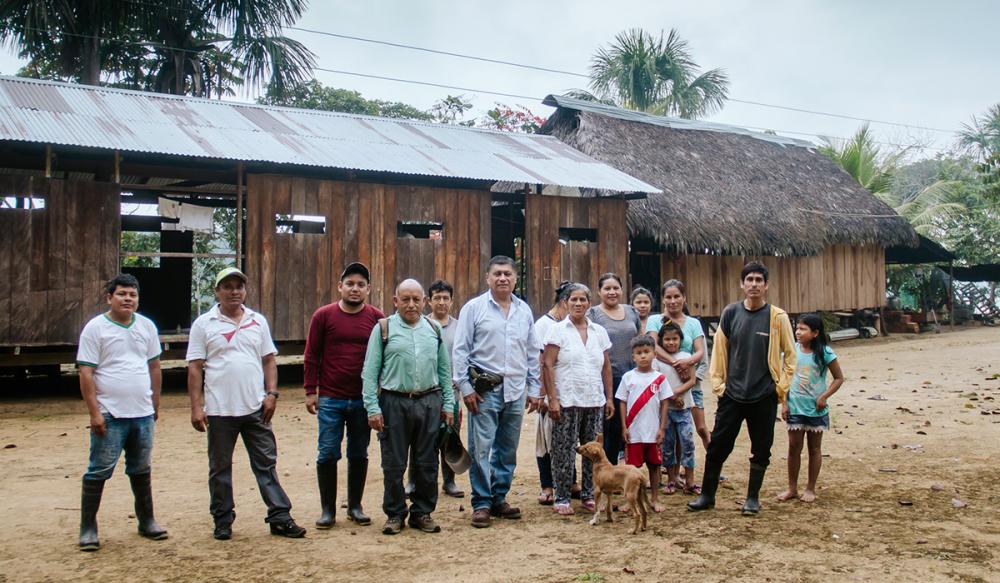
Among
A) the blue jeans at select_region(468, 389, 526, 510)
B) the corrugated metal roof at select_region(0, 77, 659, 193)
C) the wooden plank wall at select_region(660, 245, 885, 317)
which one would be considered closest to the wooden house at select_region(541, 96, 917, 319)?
the wooden plank wall at select_region(660, 245, 885, 317)

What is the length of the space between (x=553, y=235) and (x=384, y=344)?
9030 mm

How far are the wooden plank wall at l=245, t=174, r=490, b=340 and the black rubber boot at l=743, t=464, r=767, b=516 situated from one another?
307 inches

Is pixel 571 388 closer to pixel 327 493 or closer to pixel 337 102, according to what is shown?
pixel 327 493

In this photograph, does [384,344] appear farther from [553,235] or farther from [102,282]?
[553,235]

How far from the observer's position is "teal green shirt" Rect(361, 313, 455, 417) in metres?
4.79

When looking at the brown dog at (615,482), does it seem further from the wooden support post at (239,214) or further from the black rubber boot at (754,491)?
the wooden support post at (239,214)

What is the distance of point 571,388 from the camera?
5.28 m

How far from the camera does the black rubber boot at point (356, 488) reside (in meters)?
5.02

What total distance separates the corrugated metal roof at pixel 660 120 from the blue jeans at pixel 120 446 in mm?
13938

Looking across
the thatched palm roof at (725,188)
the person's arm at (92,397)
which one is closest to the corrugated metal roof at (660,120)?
the thatched palm roof at (725,188)

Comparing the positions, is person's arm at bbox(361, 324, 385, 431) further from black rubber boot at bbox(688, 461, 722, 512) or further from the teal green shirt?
black rubber boot at bbox(688, 461, 722, 512)

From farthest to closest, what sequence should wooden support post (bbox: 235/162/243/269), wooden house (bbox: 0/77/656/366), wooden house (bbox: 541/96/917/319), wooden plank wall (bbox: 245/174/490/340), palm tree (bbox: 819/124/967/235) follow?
palm tree (bbox: 819/124/967/235)
wooden house (bbox: 541/96/917/319)
wooden plank wall (bbox: 245/174/490/340)
wooden support post (bbox: 235/162/243/269)
wooden house (bbox: 0/77/656/366)

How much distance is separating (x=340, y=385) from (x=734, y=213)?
13384mm

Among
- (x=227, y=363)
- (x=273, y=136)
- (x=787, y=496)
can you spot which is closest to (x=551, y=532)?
(x=787, y=496)
